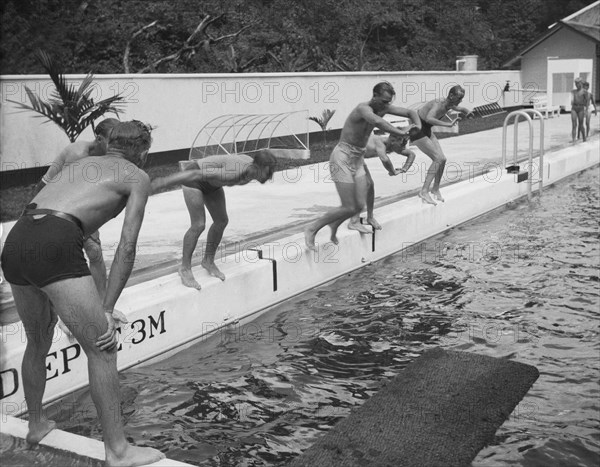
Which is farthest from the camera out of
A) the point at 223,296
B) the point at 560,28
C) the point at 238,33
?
the point at 560,28

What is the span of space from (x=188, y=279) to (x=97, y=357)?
9.16ft

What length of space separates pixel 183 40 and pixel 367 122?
18.0 metres

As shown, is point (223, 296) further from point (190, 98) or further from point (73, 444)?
point (190, 98)

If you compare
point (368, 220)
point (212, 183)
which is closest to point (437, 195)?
point (368, 220)

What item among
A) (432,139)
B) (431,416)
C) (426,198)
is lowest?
(431,416)

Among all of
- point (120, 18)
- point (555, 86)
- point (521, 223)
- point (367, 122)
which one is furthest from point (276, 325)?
point (555, 86)

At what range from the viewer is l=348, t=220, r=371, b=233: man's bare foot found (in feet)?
28.9

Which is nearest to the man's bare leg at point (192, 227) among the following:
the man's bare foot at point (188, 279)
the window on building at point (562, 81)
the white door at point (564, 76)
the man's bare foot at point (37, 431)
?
the man's bare foot at point (188, 279)

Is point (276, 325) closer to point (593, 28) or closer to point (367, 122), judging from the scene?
point (367, 122)

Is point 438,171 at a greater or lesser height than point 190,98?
lesser

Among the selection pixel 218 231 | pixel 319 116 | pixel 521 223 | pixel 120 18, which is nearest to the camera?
pixel 218 231

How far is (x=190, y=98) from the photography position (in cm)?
1670

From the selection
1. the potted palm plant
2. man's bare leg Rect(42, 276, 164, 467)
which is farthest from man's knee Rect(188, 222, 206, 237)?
the potted palm plant

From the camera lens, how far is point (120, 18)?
23.9 metres
